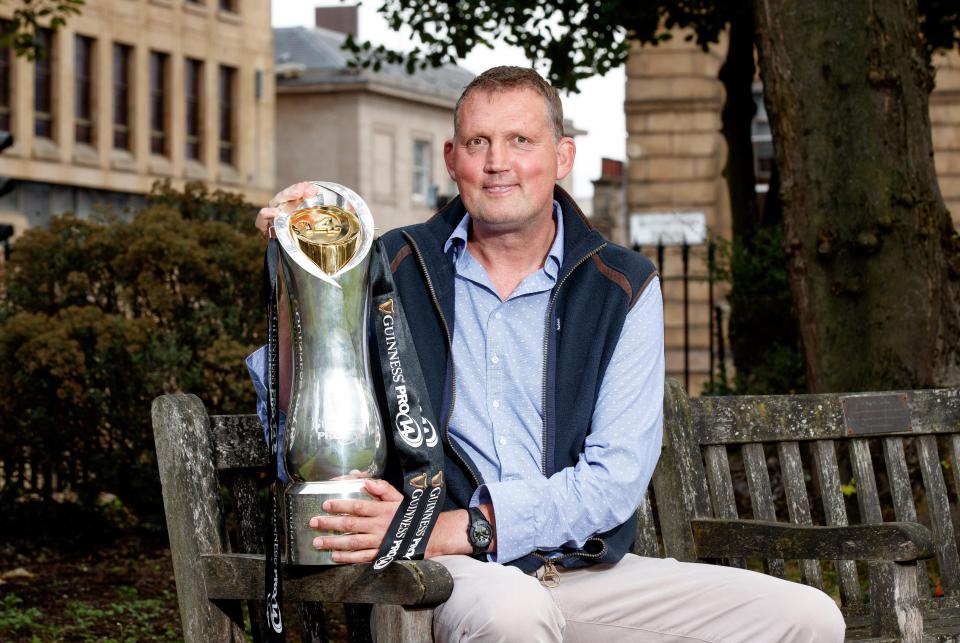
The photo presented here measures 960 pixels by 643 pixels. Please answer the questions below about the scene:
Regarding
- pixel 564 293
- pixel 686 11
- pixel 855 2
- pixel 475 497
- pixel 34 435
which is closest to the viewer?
pixel 475 497

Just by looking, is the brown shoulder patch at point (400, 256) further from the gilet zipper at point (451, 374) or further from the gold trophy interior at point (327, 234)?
the gold trophy interior at point (327, 234)

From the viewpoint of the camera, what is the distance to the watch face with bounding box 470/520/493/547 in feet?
13.0

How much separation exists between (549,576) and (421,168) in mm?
51241

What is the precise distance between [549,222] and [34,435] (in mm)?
5785

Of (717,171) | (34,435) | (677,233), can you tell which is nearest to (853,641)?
(34,435)

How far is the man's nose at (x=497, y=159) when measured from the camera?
4.31 meters

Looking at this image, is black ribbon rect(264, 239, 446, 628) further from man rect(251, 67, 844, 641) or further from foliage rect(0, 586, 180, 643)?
foliage rect(0, 586, 180, 643)

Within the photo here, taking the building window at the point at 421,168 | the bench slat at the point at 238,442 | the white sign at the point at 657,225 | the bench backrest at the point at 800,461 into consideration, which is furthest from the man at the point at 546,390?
the building window at the point at 421,168

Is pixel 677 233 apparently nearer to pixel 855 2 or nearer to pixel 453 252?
pixel 855 2

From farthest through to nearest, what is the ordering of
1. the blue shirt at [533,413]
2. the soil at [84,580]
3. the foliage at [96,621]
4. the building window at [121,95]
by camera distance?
the building window at [121,95] < the soil at [84,580] < the foliage at [96,621] < the blue shirt at [533,413]

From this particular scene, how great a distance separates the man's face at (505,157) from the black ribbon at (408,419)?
59cm

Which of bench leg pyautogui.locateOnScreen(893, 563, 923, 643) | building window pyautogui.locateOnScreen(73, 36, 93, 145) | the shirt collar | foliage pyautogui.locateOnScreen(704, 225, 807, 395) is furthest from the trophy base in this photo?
building window pyautogui.locateOnScreen(73, 36, 93, 145)

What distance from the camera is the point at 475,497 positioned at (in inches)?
160

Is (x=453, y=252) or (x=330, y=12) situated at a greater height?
(x=330, y=12)
